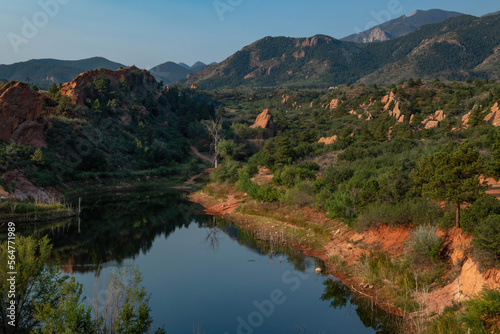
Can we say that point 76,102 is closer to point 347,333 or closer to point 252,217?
point 252,217

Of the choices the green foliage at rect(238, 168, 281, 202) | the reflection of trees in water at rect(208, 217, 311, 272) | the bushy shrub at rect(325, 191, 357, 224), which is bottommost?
the reflection of trees in water at rect(208, 217, 311, 272)

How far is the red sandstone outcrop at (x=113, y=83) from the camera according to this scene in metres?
68.7

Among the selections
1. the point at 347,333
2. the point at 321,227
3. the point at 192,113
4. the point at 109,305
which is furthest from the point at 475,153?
the point at 192,113

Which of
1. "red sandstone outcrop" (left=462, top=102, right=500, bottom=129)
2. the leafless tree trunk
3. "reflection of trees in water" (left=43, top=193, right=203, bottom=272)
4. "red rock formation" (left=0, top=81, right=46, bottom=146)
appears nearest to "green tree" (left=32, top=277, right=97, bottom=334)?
"reflection of trees in water" (left=43, top=193, right=203, bottom=272)

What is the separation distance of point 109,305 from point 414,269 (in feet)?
46.9

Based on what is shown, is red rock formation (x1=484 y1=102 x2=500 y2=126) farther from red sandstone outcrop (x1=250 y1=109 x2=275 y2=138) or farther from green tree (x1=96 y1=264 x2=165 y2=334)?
red sandstone outcrop (x1=250 y1=109 x2=275 y2=138)

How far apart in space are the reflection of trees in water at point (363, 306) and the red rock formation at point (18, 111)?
46.8 metres

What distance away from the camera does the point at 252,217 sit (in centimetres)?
3597

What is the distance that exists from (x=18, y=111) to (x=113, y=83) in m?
35.1

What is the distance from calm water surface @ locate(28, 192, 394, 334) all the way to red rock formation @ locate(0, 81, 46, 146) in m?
20.5

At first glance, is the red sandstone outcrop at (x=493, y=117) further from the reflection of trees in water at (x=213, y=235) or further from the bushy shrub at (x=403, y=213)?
the reflection of trees in water at (x=213, y=235)

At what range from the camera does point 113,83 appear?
3292 inches

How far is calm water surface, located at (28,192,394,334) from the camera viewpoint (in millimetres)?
16094

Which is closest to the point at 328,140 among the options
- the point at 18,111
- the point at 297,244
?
the point at 297,244
